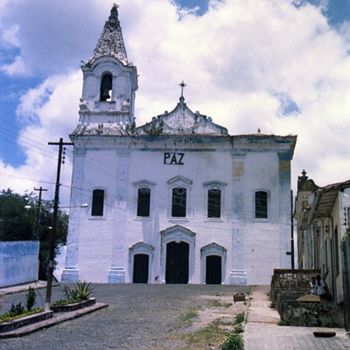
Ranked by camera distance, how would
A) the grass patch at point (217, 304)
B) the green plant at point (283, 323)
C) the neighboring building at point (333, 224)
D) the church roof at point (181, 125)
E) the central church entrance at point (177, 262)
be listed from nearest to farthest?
the green plant at point (283, 323) → the neighboring building at point (333, 224) → the grass patch at point (217, 304) → the central church entrance at point (177, 262) → the church roof at point (181, 125)

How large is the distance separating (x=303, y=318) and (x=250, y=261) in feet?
57.2

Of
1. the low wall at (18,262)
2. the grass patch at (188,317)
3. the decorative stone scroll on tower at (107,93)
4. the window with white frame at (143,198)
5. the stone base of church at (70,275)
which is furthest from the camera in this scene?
the decorative stone scroll on tower at (107,93)

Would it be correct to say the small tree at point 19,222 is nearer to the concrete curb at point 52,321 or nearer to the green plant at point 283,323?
the concrete curb at point 52,321

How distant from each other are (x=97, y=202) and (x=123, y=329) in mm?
19382

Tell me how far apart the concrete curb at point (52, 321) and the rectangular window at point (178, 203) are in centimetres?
1388

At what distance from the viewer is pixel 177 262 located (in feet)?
96.3

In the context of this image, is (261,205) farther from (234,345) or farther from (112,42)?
(234,345)

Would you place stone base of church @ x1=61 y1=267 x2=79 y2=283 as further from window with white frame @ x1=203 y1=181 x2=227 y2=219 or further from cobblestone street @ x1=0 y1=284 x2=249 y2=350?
cobblestone street @ x1=0 y1=284 x2=249 y2=350

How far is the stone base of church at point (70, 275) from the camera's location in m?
29.2

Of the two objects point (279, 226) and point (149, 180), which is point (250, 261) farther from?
point (149, 180)

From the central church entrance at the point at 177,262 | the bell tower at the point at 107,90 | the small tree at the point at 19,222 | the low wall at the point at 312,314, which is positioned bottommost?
the low wall at the point at 312,314

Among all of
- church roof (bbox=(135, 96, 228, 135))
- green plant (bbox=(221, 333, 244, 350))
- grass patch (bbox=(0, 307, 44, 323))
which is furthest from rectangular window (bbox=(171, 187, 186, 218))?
green plant (bbox=(221, 333, 244, 350))

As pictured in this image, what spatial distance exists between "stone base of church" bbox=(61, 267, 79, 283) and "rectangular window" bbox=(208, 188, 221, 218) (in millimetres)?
8130

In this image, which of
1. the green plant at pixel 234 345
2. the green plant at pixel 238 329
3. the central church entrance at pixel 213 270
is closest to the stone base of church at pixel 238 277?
the central church entrance at pixel 213 270
